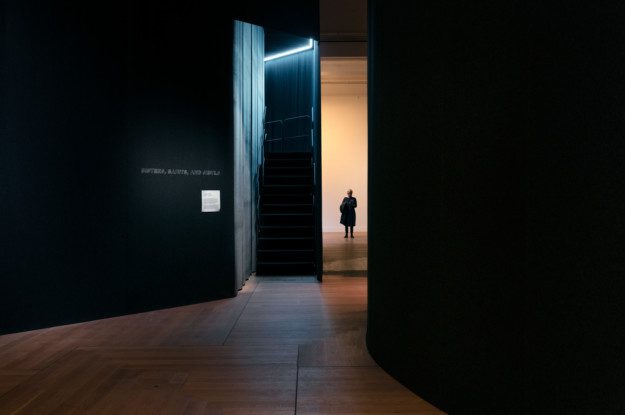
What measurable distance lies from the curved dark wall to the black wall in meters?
3.04

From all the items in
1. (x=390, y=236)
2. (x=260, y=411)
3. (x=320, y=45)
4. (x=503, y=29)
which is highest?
(x=320, y=45)

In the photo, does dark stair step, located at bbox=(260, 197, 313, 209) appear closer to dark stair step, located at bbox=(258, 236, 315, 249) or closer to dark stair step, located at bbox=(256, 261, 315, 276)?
dark stair step, located at bbox=(258, 236, 315, 249)

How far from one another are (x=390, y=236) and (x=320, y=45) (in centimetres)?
481

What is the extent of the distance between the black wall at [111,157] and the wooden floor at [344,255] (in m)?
2.59

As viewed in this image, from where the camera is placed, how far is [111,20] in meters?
4.79

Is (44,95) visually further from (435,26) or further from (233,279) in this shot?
(435,26)

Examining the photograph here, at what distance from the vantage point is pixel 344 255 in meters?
9.80

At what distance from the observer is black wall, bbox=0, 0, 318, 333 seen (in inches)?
171

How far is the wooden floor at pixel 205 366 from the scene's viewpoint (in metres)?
2.79

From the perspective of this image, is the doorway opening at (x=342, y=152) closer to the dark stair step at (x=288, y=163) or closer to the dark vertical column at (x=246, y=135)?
the dark stair step at (x=288, y=163)

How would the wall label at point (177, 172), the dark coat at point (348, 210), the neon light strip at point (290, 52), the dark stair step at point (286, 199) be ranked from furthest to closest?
the dark coat at point (348, 210) < the neon light strip at point (290, 52) < the dark stair step at point (286, 199) < the wall label at point (177, 172)

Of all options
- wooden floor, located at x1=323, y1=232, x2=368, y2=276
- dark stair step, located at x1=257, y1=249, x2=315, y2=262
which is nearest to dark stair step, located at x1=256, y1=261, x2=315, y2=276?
dark stair step, located at x1=257, y1=249, x2=315, y2=262

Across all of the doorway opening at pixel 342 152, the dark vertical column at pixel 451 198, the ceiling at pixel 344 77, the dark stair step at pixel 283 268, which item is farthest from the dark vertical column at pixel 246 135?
the doorway opening at pixel 342 152

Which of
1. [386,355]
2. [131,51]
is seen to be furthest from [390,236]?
[131,51]
